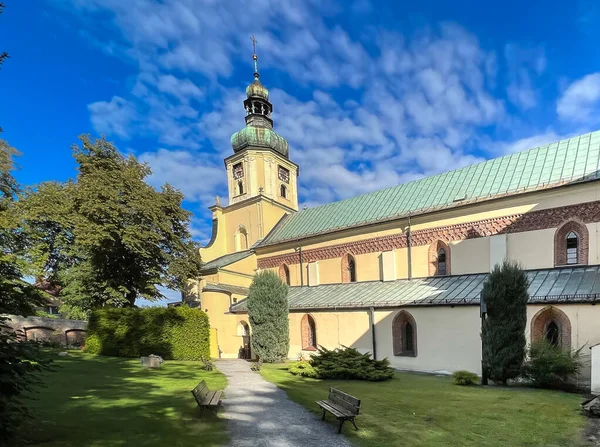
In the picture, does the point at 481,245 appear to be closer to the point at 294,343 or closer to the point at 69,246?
the point at 294,343

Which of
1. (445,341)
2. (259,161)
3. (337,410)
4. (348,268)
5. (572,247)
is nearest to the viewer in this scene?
(337,410)

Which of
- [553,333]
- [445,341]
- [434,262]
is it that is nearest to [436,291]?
[445,341]

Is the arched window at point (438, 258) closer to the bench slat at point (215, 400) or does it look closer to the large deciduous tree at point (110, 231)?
the bench slat at point (215, 400)

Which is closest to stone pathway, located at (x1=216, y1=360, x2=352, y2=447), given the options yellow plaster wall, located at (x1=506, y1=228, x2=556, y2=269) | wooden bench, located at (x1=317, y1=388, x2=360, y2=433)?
wooden bench, located at (x1=317, y1=388, x2=360, y2=433)

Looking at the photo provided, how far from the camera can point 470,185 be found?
1750 cm

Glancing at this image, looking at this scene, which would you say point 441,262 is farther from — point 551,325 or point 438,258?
point 551,325

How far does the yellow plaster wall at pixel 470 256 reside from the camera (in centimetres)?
1572

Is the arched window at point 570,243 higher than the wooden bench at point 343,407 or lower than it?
higher

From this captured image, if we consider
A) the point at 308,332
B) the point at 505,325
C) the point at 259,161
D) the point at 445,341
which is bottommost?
the point at 308,332

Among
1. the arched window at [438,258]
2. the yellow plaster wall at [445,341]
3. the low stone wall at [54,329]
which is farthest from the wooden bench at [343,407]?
the low stone wall at [54,329]

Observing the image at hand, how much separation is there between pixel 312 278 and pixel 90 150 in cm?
1693

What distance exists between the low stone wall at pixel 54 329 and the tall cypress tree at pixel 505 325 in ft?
70.0

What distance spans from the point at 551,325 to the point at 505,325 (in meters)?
2.74

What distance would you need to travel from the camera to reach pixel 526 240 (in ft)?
48.4
